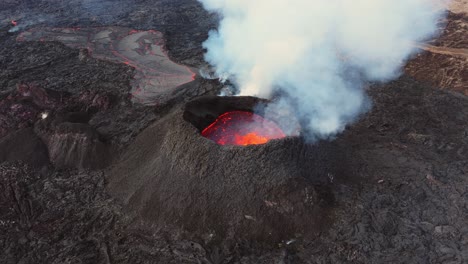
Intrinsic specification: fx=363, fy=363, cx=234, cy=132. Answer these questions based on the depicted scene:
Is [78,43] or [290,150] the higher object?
[290,150]

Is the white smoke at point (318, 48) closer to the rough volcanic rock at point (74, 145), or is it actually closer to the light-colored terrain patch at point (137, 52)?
the light-colored terrain patch at point (137, 52)

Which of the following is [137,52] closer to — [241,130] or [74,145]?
[74,145]

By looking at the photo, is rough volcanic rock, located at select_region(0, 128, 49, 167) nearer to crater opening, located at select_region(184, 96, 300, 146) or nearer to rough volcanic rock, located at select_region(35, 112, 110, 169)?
rough volcanic rock, located at select_region(35, 112, 110, 169)

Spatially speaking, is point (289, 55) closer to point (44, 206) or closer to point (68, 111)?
point (68, 111)

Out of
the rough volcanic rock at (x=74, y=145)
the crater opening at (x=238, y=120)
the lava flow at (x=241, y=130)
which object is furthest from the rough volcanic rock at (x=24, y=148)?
the lava flow at (x=241, y=130)

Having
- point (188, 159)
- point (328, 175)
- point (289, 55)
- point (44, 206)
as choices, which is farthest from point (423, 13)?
point (44, 206)

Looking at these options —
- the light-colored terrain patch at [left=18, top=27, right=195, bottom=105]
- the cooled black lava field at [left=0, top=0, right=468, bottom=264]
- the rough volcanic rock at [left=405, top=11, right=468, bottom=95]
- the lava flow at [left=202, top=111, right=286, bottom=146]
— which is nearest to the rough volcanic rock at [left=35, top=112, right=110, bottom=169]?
the cooled black lava field at [left=0, top=0, right=468, bottom=264]
